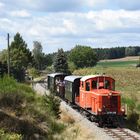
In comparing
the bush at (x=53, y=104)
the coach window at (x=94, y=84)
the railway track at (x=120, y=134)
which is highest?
the coach window at (x=94, y=84)

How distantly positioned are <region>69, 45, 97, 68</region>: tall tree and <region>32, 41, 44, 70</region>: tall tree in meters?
14.2

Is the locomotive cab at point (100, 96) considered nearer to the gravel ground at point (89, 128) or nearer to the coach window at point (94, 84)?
the coach window at point (94, 84)

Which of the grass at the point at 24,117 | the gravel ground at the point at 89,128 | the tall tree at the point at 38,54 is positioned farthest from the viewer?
the tall tree at the point at 38,54

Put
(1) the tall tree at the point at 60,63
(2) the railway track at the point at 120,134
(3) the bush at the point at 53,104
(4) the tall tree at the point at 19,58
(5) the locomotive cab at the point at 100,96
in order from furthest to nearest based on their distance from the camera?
(1) the tall tree at the point at 60,63, (4) the tall tree at the point at 19,58, (3) the bush at the point at 53,104, (5) the locomotive cab at the point at 100,96, (2) the railway track at the point at 120,134

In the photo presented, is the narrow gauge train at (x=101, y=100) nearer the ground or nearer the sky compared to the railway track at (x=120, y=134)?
nearer the sky

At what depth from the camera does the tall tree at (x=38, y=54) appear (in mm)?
159500

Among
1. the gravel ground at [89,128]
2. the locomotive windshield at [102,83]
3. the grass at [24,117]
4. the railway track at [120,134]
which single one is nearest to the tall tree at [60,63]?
the gravel ground at [89,128]

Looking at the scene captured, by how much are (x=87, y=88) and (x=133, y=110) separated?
198 inches

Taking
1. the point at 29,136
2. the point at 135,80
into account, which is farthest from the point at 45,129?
the point at 135,80

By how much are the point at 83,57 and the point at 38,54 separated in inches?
771

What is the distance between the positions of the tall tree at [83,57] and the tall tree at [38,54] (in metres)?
14.2

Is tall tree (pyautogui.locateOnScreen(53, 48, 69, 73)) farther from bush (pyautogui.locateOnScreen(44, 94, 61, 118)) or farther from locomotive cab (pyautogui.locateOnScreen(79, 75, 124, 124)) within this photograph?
locomotive cab (pyautogui.locateOnScreen(79, 75, 124, 124))

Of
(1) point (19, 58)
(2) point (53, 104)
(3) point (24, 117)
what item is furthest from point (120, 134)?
(1) point (19, 58)

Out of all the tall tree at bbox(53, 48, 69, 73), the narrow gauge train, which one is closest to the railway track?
the narrow gauge train
